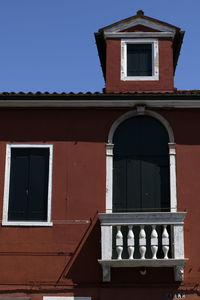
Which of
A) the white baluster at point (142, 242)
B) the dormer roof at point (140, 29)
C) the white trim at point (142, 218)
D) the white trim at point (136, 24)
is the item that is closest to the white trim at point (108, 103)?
the dormer roof at point (140, 29)

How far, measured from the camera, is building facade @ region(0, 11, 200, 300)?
12.8 meters

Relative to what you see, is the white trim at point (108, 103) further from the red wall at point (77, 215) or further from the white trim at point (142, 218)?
the white trim at point (142, 218)

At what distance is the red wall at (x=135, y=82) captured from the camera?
15.0 metres

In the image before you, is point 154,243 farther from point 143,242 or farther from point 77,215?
point 77,215

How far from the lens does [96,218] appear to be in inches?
525

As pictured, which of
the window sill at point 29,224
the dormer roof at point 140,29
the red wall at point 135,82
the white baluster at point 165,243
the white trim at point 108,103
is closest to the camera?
the white baluster at point 165,243

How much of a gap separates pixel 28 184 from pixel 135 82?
13.4ft

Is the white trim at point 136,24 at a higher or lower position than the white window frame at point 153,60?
higher

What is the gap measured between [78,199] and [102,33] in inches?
202

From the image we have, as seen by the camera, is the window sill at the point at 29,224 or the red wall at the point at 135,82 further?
the red wall at the point at 135,82

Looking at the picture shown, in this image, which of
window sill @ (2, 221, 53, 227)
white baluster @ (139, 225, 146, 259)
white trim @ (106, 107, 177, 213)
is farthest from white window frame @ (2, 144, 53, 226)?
white baluster @ (139, 225, 146, 259)

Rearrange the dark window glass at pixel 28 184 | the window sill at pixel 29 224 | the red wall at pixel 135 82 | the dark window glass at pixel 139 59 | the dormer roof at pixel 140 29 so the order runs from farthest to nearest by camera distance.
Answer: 1. the dormer roof at pixel 140 29
2. the dark window glass at pixel 139 59
3. the red wall at pixel 135 82
4. the dark window glass at pixel 28 184
5. the window sill at pixel 29 224

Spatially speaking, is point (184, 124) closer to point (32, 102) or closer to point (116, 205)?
point (116, 205)

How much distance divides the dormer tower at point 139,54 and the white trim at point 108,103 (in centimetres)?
106
